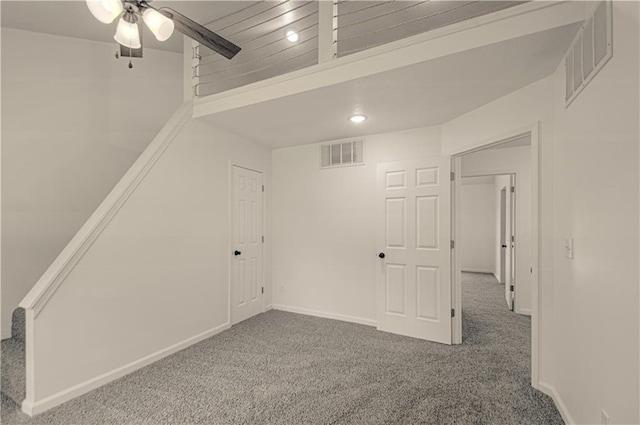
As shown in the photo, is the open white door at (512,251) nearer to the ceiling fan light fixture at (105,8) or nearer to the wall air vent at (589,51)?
the wall air vent at (589,51)

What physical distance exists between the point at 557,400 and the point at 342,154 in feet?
10.3

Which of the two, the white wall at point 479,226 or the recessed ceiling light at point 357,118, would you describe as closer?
the recessed ceiling light at point 357,118

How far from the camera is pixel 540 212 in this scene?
2.29 metres

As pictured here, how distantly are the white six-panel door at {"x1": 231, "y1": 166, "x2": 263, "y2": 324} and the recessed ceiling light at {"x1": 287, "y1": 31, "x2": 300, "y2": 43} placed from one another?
5.52ft

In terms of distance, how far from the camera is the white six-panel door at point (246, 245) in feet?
12.5

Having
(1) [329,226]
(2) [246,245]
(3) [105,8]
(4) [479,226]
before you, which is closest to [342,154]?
(1) [329,226]

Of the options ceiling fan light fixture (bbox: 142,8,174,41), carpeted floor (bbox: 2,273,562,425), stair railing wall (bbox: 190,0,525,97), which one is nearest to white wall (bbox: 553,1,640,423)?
carpeted floor (bbox: 2,273,562,425)

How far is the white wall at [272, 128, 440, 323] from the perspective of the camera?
3768 millimetres

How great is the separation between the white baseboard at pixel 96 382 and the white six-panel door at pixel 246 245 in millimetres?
714

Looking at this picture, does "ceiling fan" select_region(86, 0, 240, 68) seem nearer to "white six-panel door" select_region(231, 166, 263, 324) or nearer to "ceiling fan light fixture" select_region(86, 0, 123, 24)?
"ceiling fan light fixture" select_region(86, 0, 123, 24)

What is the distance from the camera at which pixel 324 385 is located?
7.88ft

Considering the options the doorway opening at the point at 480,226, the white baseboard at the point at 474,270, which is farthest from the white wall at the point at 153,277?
the white baseboard at the point at 474,270

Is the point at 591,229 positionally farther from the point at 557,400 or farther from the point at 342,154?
the point at 342,154

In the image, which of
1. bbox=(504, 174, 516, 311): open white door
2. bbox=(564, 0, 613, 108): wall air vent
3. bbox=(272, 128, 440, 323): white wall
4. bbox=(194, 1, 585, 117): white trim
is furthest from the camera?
bbox=(504, 174, 516, 311): open white door
